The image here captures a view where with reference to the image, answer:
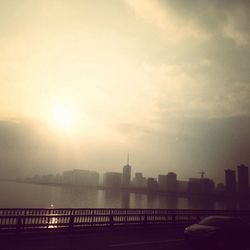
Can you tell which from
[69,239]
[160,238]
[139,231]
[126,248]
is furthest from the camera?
[139,231]

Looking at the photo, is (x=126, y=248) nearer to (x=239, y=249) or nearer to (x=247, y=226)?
(x=239, y=249)

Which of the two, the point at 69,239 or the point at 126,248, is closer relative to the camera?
the point at 126,248

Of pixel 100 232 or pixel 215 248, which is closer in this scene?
pixel 215 248

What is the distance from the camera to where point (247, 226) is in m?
16.9

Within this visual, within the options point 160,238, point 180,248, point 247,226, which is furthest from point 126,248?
point 247,226

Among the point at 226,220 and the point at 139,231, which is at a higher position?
the point at 226,220

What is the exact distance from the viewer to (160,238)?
1827cm

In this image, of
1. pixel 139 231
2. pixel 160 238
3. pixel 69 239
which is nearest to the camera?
pixel 69 239

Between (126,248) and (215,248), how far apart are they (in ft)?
14.9

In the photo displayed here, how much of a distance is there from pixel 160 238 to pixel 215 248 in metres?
4.30

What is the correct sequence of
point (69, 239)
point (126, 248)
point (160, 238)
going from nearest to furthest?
point (126, 248) → point (69, 239) → point (160, 238)

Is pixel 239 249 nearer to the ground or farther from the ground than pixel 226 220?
nearer to the ground

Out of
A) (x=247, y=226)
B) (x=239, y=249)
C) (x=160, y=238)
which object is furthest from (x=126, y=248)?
(x=247, y=226)

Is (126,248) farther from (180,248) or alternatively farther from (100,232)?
(100,232)
